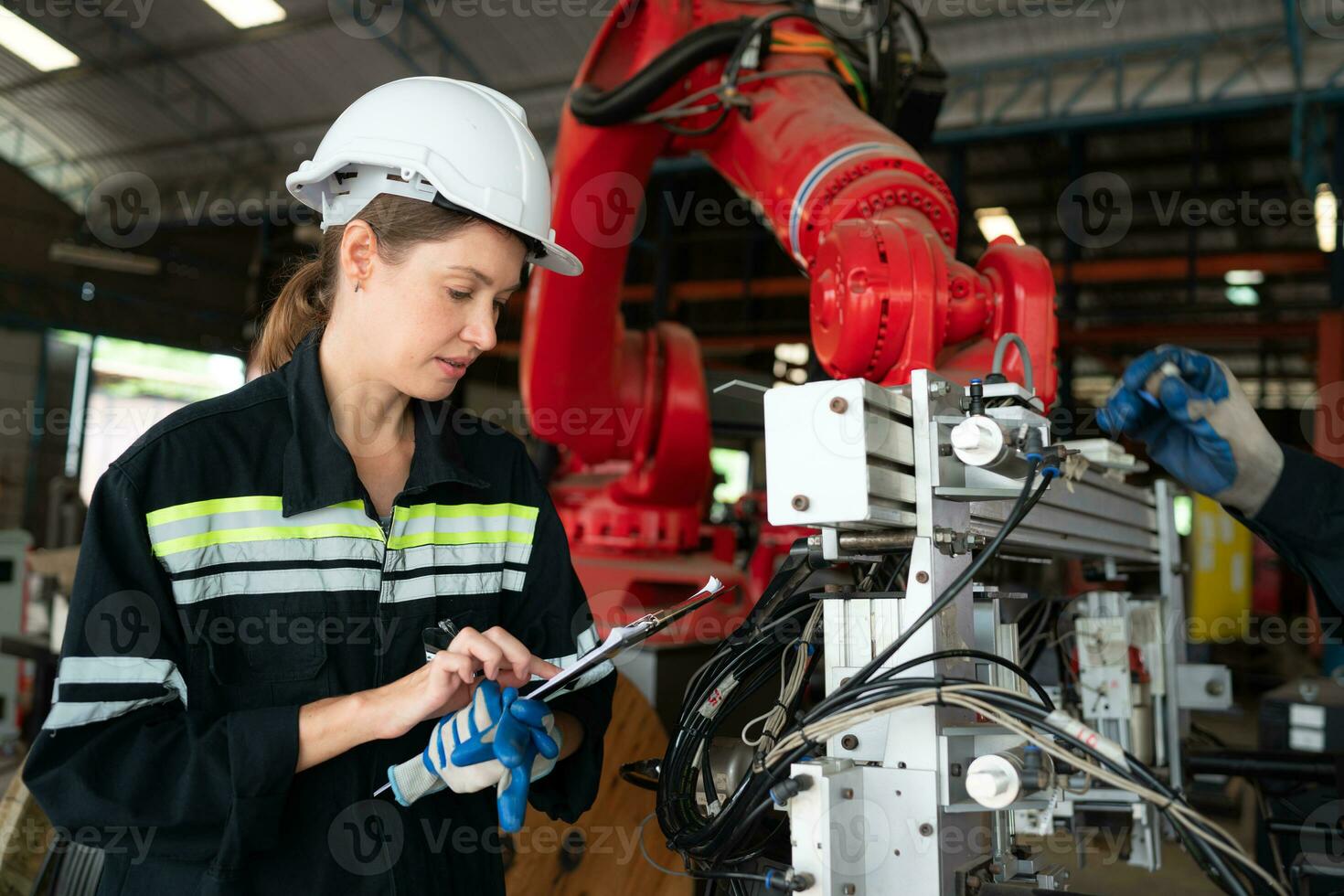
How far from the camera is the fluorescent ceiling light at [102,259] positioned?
492 inches

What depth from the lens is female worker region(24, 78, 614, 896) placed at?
3.48 feet

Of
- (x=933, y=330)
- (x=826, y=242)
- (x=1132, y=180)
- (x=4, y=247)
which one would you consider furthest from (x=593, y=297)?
(x=4, y=247)

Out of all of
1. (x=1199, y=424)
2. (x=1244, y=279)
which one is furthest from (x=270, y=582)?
(x=1244, y=279)

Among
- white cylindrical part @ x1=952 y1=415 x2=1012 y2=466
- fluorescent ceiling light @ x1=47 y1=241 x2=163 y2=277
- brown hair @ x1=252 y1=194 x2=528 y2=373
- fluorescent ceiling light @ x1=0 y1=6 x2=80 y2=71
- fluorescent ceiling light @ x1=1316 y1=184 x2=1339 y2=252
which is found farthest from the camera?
fluorescent ceiling light @ x1=47 y1=241 x2=163 y2=277

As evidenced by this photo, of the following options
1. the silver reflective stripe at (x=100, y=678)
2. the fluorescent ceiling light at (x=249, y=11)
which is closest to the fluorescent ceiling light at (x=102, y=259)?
the fluorescent ceiling light at (x=249, y=11)

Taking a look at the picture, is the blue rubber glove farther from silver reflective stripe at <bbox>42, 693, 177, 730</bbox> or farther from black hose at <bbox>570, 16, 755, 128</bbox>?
black hose at <bbox>570, 16, 755, 128</bbox>

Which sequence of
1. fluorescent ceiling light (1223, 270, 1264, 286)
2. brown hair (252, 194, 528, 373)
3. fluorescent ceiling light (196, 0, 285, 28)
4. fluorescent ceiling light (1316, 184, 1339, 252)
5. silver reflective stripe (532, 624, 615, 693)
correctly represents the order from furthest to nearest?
fluorescent ceiling light (1223, 270, 1264, 286) < fluorescent ceiling light (196, 0, 285, 28) < fluorescent ceiling light (1316, 184, 1339, 252) < silver reflective stripe (532, 624, 615, 693) < brown hair (252, 194, 528, 373)

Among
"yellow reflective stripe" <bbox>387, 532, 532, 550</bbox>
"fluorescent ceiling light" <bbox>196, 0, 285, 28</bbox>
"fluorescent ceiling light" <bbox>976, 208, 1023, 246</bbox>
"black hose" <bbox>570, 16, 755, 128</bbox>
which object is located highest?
"fluorescent ceiling light" <bbox>196, 0, 285, 28</bbox>

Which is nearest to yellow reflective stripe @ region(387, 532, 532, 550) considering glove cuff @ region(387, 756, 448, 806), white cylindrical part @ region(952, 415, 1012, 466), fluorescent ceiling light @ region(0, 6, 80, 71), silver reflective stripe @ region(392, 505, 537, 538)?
silver reflective stripe @ region(392, 505, 537, 538)

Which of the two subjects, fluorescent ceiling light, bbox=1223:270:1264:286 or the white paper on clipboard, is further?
fluorescent ceiling light, bbox=1223:270:1264:286

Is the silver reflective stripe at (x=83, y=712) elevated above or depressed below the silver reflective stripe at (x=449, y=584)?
below

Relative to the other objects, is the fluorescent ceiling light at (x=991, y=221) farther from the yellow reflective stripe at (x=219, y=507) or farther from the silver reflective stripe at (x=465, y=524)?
the yellow reflective stripe at (x=219, y=507)

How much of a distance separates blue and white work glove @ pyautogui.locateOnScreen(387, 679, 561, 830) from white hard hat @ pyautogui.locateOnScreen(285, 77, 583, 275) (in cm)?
60

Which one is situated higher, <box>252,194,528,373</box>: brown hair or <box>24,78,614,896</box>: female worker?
<box>252,194,528,373</box>: brown hair
